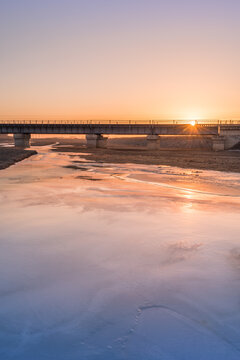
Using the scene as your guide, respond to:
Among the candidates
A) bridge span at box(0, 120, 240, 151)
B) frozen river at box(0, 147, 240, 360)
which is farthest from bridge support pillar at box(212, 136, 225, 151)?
frozen river at box(0, 147, 240, 360)

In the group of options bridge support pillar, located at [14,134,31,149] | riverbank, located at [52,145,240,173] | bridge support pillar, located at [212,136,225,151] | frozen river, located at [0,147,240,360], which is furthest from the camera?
bridge support pillar, located at [14,134,31,149]

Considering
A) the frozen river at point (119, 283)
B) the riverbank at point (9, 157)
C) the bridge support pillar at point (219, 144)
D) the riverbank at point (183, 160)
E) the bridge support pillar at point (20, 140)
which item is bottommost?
the frozen river at point (119, 283)

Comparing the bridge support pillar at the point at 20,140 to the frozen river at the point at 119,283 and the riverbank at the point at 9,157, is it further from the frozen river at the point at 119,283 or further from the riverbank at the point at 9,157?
the frozen river at the point at 119,283

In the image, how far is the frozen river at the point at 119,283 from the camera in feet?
11.9

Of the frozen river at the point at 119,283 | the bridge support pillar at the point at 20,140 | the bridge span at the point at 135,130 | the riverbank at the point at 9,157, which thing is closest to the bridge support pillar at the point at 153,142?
the bridge span at the point at 135,130

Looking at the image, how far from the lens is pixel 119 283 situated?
201 inches

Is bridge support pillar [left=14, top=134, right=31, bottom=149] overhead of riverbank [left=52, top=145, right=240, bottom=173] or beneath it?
overhead

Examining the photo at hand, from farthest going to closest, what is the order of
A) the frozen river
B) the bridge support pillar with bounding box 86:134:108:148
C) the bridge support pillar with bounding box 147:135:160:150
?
the bridge support pillar with bounding box 86:134:108:148 → the bridge support pillar with bounding box 147:135:160:150 → the frozen river

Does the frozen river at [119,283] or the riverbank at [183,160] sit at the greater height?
the riverbank at [183,160]

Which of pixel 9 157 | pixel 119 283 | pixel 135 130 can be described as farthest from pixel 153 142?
pixel 119 283

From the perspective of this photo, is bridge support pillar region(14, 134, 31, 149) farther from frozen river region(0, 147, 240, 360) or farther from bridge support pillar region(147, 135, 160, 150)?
frozen river region(0, 147, 240, 360)

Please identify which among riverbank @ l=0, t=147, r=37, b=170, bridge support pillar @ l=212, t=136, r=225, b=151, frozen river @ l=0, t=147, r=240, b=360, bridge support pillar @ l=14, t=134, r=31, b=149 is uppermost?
bridge support pillar @ l=14, t=134, r=31, b=149

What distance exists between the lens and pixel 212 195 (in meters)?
13.8

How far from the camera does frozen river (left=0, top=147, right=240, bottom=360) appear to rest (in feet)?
11.9
